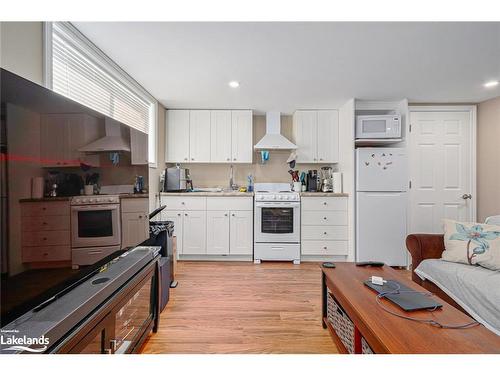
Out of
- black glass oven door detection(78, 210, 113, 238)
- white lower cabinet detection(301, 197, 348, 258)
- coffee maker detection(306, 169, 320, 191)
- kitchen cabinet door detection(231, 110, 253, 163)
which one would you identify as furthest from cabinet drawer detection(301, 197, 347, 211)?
black glass oven door detection(78, 210, 113, 238)

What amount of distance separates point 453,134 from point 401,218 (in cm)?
151

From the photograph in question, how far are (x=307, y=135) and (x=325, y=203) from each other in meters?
1.15

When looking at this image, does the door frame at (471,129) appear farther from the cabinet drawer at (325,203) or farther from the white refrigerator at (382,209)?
the cabinet drawer at (325,203)

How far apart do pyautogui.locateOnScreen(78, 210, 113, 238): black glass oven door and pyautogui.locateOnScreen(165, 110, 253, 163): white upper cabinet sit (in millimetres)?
2520

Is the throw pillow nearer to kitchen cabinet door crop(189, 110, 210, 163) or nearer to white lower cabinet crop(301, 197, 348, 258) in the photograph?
white lower cabinet crop(301, 197, 348, 258)

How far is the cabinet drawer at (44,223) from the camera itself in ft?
2.83

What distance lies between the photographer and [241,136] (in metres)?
3.81

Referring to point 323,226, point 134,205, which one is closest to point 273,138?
point 323,226

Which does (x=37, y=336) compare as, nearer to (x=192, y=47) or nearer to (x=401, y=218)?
(x=192, y=47)

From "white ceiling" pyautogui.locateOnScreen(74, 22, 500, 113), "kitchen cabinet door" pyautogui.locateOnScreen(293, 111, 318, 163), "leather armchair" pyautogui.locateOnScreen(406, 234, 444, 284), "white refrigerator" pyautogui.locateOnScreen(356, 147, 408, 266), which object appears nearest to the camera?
"white ceiling" pyautogui.locateOnScreen(74, 22, 500, 113)

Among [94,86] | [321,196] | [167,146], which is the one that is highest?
[94,86]

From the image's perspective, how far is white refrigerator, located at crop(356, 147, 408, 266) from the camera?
129 inches

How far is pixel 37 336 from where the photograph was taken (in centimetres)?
79
